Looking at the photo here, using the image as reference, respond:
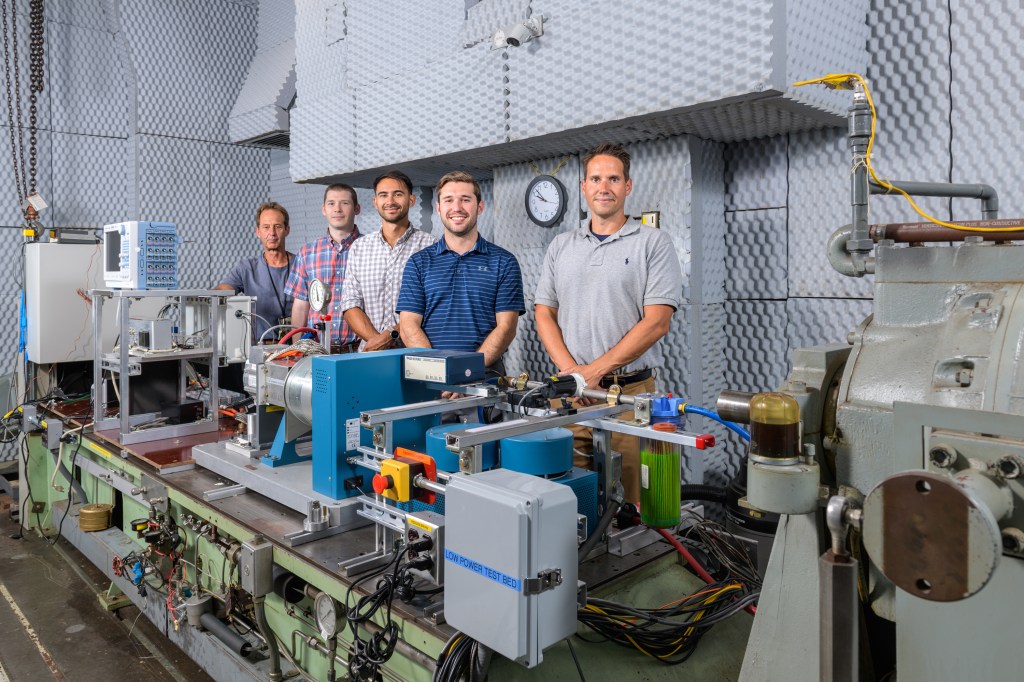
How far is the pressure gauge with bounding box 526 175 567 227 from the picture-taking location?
398 cm

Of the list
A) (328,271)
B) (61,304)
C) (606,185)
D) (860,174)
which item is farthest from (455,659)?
(61,304)

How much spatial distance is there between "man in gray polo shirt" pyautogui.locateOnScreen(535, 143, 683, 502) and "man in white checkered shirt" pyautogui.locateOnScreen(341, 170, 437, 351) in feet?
3.10

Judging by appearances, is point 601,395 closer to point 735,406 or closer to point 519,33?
point 735,406

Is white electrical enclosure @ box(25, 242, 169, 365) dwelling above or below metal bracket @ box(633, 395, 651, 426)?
above

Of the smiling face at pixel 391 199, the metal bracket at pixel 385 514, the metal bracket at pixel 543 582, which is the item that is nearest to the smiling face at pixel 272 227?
the smiling face at pixel 391 199

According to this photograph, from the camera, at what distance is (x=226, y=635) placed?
8.02ft

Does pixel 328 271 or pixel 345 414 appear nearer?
pixel 345 414

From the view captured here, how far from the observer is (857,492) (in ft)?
3.34

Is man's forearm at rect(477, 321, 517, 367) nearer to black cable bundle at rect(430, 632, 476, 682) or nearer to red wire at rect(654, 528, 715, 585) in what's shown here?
red wire at rect(654, 528, 715, 585)

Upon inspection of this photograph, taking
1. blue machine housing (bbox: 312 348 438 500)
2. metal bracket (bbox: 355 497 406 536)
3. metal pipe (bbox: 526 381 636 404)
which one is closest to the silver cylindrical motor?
A: blue machine housing (bbox: 312 348 438 500)

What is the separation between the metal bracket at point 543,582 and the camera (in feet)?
4.29

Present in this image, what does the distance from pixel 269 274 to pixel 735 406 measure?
3893mm

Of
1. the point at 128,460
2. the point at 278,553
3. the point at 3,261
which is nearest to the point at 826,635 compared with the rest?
the point at 278,553

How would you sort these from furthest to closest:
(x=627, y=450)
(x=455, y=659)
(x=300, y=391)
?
(x=627, y=450), (x=300, y=391), (x=455, y=659)
